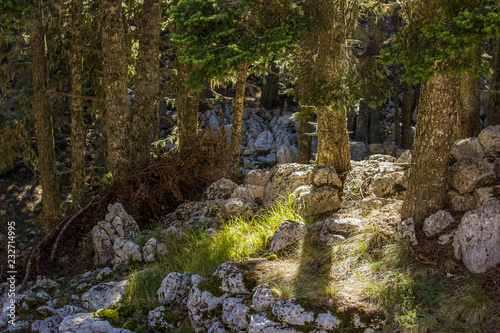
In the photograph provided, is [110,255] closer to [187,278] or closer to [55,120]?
[187,278]

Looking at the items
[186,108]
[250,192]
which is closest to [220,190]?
[250,192]

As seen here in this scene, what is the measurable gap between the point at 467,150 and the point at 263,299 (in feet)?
15.8

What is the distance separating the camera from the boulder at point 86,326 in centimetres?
486

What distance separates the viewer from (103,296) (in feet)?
20.5

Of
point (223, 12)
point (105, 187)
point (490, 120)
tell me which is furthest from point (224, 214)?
point (490, 120)

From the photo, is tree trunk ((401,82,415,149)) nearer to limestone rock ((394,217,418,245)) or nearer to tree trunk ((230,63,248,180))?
tree trunk ((230,63,248,180))

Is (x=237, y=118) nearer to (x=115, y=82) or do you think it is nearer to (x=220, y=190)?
(x=220, y=190)

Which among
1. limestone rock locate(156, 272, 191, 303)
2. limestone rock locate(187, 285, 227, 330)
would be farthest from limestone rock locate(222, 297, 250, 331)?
limestone rock locate(156, 272, 191, 303)

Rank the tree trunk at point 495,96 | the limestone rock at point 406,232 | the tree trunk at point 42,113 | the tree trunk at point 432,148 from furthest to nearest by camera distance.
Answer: the tree trunk at point 495,96, the tree trunk at point 42,113, the tree trunk at point 432,148, the limestone rock at point 406,232

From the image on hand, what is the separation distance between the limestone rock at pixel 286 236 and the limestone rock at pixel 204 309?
1.39m

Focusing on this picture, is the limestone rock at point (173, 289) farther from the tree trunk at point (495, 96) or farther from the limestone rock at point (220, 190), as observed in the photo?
the tree trunk at point (495, 96)

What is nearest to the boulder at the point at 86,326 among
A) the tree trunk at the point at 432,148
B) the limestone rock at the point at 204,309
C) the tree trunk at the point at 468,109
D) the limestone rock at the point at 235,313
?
the limestone rock at the point at 204,309

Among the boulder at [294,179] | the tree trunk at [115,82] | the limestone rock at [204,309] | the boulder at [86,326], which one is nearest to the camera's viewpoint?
the boulder at [86,326]

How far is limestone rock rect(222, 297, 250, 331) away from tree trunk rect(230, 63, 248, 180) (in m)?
6.32
